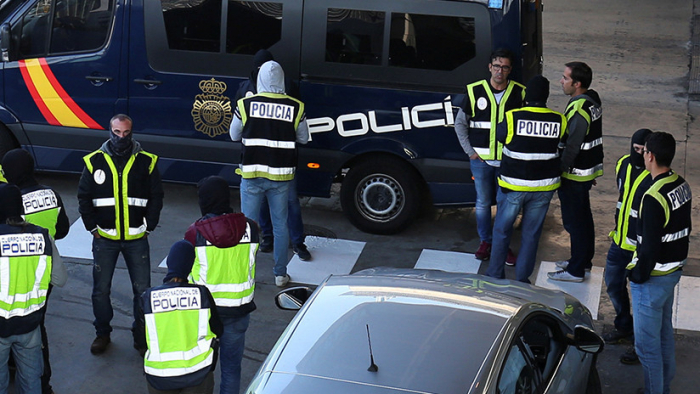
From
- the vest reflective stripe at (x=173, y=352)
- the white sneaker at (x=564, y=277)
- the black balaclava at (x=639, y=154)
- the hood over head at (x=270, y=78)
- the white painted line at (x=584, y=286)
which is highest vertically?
the hood over head at (x=270, y=78)

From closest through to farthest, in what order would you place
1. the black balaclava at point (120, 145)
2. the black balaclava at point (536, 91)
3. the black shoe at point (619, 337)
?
the black balaclava at point (120, 145), the black shoe at point (619, 337), the black balaclava at point (536, 91)

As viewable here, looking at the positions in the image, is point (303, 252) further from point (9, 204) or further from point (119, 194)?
point (9, 204)

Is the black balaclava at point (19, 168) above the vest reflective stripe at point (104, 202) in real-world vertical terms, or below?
above

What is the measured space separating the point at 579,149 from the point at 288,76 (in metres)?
2.91

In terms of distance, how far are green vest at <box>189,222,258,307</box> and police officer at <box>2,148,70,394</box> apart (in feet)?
4.38

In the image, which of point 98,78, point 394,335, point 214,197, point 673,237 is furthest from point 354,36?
point 394,335

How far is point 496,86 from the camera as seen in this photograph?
8.20 meters

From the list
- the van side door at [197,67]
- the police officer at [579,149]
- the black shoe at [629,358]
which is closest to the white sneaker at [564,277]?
the police officer at [579,149]

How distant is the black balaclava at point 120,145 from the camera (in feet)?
21.4

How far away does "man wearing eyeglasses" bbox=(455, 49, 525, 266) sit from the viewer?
26.8ft

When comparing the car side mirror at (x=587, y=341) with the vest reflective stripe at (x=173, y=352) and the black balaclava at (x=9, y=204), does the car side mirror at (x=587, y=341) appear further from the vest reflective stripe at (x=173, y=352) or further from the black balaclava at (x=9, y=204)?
the black balaclava at (x=9, y=204)

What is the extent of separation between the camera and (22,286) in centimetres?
547

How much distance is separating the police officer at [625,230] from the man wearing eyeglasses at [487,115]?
170 centimetres

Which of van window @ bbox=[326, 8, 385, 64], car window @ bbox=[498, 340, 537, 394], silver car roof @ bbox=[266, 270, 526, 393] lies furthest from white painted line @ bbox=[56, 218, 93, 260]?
car window @ bbox=[498, 340, 537, 394]
